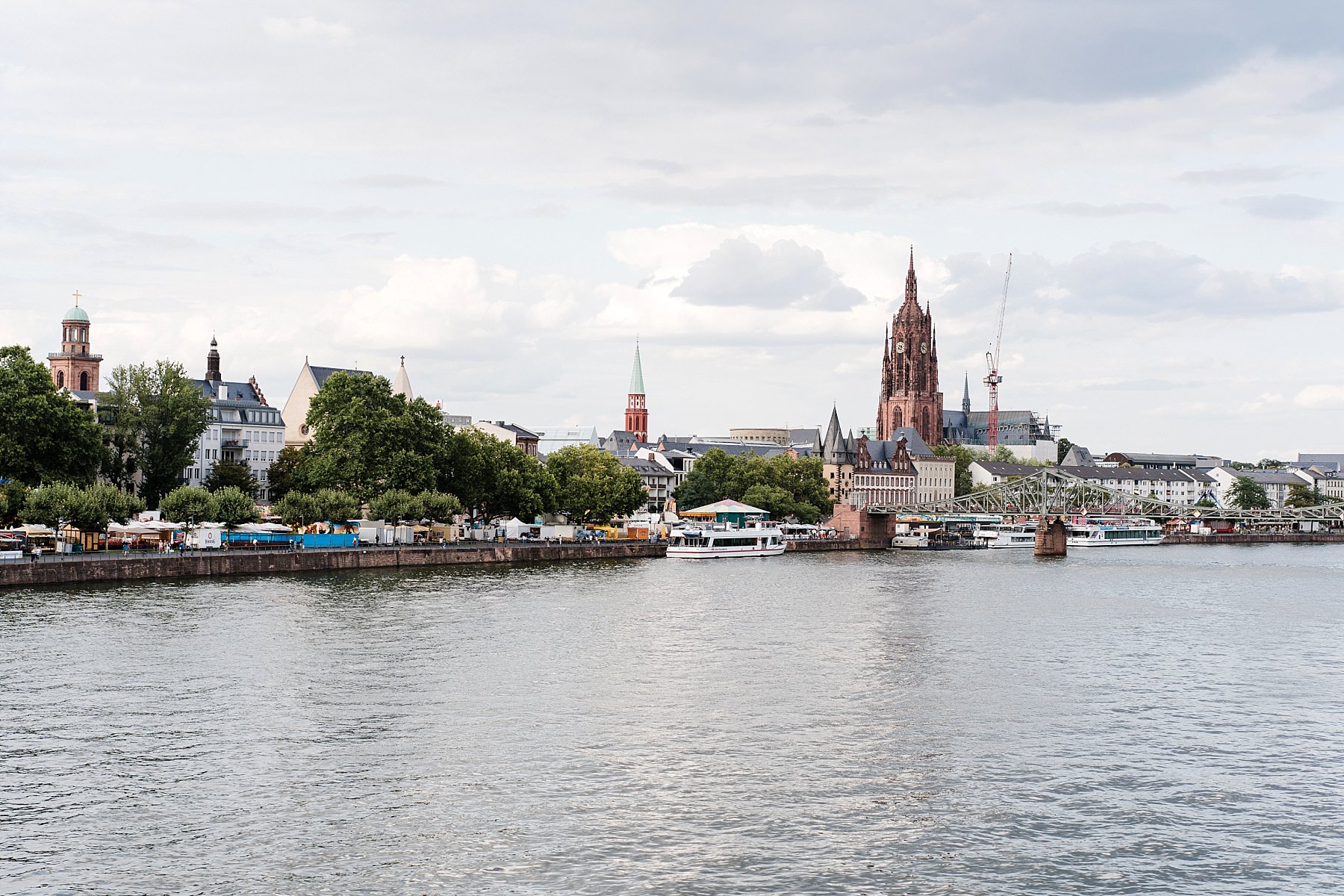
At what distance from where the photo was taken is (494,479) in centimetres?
10600

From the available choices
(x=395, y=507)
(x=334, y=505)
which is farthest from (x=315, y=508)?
(x=395, y=507)

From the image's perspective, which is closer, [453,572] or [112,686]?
[112,686]

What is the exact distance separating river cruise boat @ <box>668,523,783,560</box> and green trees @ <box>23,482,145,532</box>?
4553cm

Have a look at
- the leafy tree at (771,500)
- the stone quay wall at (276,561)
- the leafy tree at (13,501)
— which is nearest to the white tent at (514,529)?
the stone quay wall at (276,561)

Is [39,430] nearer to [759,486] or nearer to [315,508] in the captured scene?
[315,508]

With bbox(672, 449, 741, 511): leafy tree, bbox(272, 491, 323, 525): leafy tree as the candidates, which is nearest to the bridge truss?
bbox(672, 449, 741, 511): leafy tree

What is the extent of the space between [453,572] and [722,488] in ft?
250

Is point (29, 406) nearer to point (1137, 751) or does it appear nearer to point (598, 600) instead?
point (598, 600)

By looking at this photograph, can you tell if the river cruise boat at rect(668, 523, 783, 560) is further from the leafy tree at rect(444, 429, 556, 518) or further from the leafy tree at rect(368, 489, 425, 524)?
the leafy tree at rect(368, 489, 425, 524)

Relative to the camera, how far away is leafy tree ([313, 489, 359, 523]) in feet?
292

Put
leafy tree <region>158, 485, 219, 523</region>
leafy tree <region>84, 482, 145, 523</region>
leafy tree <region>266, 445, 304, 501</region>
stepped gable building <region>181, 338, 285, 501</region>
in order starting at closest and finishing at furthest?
leafy tree <region>84, 482, 145, 523</region> < leafy tree <region>158, 485, 219, 523</region> < leafy tree <region>266, 445, 304, 501</region> < stepped gable building <region>181, 338, 285, 501</region>

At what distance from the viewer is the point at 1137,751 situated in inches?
1251

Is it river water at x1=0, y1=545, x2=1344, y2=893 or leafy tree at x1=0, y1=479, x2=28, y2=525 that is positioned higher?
leafy tree at x1=0, y1=479, x2=28, y2=525

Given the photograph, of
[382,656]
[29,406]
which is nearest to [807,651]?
[382,656]
